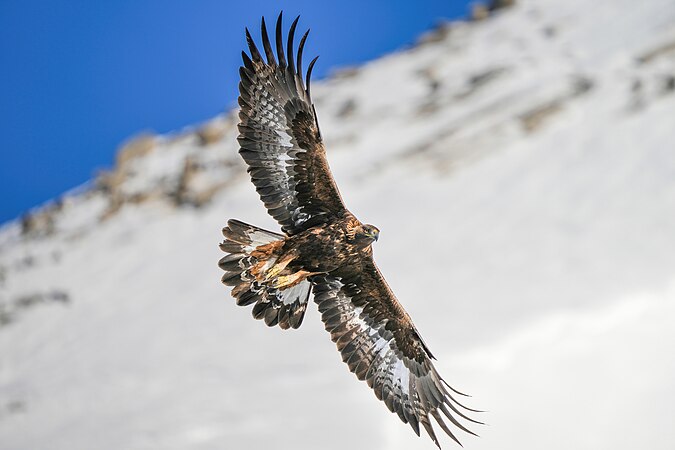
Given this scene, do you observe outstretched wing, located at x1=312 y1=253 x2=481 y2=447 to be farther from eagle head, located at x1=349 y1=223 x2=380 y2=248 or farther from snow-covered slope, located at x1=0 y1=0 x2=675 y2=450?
snow-covered slope, located at x1=0 y1=0 x2=675 y2=450

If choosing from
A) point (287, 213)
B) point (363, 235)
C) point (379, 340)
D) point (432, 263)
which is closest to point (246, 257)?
point (287, 213)

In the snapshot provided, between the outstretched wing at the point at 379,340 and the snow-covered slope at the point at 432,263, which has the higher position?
the snow-covered slope at the point at 432,263

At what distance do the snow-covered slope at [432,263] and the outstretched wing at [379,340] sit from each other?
23.8 ft

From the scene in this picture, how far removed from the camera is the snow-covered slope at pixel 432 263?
62.9 ft

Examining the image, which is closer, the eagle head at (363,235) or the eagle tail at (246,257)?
the eagle head at (363,235)

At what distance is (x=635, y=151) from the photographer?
89.0 feet

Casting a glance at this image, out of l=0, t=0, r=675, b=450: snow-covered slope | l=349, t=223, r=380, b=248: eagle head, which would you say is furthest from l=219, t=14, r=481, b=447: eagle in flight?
l=0, t=0, r=675, b=450: snow-covered slope

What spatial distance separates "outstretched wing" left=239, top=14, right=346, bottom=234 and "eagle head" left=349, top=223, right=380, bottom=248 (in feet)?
1.22

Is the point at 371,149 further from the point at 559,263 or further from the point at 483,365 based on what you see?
the point at 483,365

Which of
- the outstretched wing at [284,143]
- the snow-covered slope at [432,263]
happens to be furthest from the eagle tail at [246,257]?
the snow-covered slope at [432,263]

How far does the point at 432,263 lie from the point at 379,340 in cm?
1416

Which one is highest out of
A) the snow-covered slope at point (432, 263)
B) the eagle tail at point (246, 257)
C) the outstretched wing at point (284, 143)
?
the snow-covered slope at point (432, 263)

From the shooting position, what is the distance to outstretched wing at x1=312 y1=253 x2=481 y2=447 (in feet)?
35.9

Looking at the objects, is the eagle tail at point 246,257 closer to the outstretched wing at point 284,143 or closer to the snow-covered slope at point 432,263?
the outstretched wing at point 284,143
